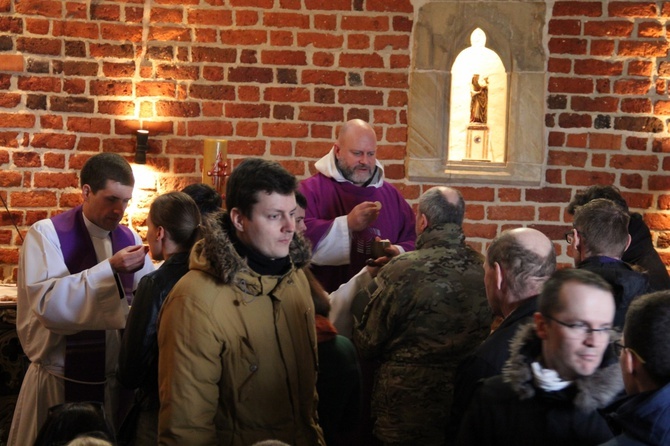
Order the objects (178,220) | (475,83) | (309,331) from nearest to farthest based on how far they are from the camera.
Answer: (309,331), (178,220), (475,83)

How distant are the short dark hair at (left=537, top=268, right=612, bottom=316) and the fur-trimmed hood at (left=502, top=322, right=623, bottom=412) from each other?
100 mm

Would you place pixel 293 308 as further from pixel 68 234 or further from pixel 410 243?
pixel 410 243

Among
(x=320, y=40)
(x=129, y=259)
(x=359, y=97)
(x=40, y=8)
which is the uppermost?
(x=40, y=8)

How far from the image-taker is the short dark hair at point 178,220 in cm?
310

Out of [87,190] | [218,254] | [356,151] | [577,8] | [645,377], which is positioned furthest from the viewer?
[577,8]

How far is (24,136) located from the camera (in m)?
5.50

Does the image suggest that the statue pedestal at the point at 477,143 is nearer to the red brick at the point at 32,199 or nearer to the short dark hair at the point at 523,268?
the red brick at the point at 32,199

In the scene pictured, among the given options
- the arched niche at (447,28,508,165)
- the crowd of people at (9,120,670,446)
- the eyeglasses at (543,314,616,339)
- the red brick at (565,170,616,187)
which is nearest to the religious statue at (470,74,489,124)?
the arched niche at (447,28,508,165)

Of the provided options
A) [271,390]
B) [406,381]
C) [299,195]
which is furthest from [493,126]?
[271,390]

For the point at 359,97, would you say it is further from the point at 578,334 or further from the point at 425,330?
the point at 578,334

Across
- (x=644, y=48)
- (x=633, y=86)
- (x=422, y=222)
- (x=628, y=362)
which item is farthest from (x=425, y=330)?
(x=644, y=48)

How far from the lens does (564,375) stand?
2.13m

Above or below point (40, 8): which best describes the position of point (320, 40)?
below

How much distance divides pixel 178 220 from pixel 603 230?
5.31 feet
